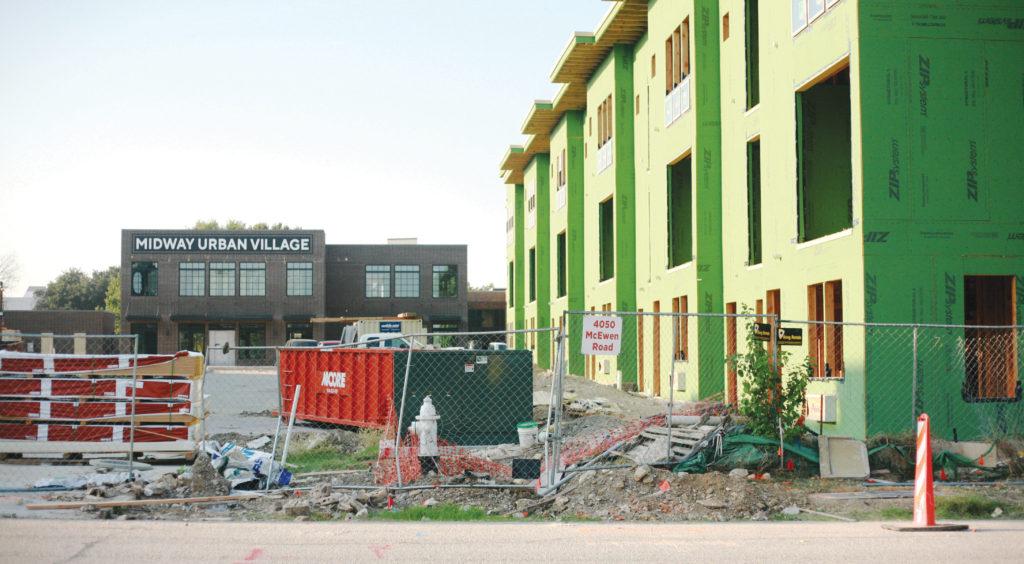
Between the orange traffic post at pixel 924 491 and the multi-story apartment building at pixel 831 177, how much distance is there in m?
6.11

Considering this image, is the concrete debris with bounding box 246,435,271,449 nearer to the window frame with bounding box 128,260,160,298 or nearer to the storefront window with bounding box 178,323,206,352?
the storefront window with bounding box 178,323,206,352

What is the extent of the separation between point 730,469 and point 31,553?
9.23 m

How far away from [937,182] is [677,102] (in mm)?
11612

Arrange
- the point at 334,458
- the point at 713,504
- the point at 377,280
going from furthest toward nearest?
the point at 377,280
the point at 334,458
the point at 713,504

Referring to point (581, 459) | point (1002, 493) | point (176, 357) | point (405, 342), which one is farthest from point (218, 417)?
point (1002, 493)

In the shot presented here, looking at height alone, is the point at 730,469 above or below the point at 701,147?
below

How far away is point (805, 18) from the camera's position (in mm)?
19891

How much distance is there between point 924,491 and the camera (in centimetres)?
1119

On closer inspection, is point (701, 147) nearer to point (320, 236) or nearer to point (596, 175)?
point (596, 175)

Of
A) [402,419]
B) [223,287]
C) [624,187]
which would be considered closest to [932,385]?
[402,419]

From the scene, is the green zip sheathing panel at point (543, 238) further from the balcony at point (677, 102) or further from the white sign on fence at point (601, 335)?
the white sign on fence at point (601, 335)

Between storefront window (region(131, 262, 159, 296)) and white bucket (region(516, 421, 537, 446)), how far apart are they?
5568 cm

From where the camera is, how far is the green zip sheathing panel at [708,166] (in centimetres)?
2620

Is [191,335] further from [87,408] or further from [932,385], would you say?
[932,385]
